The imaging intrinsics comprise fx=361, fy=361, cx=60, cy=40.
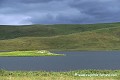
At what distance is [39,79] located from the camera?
45500mm

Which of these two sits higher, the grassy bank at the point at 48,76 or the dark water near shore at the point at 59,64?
the grassy bank at the point at 48,76

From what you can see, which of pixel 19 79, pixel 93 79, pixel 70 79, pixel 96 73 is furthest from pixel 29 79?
pixel 96 73

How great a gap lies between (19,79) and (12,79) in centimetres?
87

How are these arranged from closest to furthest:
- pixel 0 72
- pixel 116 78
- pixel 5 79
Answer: pixel 5 79
pixel 116 78
pixel 0 72

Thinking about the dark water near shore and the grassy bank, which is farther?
the dark water near shore

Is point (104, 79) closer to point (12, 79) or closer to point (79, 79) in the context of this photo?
point (79, 79)

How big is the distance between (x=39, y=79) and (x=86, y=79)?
19.7 ft

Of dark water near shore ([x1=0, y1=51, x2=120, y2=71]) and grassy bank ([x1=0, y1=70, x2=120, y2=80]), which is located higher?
grassy bank ([x1=0, y1=70, x2=120, y2=80])

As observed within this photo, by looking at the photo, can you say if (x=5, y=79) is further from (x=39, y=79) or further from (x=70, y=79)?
(x=70, y=79)

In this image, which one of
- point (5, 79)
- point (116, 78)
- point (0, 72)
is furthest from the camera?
point (0, 72)

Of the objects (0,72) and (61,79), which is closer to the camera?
(61,79)

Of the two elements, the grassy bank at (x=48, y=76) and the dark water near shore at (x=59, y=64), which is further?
Answer: the dark water near shore at (x=59, y=64)

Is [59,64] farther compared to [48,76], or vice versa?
[59,64]

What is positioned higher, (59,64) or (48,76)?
(48,76)
